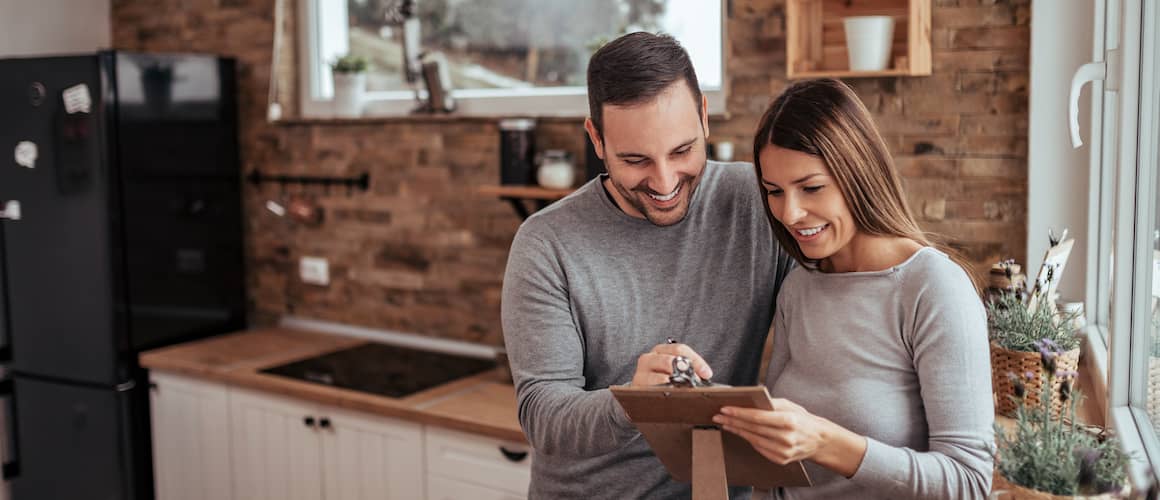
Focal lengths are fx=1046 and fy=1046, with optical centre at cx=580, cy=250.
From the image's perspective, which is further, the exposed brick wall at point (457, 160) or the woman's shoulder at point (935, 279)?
the exposed brick wall at point (457, 160)

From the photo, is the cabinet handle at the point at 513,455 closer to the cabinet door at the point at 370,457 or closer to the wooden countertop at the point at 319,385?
the wooden countertop at the point at 319,385

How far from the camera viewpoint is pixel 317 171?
377cm

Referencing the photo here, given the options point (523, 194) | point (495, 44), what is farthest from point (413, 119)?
Answer: point (523, 194)

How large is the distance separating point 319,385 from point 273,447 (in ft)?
1.12

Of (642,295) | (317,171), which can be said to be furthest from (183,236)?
(642,295)

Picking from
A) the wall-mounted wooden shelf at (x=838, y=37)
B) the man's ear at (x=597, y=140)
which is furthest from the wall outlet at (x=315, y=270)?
the man's ear at (x=597, y=140)

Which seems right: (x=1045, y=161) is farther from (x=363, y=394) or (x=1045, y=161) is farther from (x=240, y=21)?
(x=240, y=21)

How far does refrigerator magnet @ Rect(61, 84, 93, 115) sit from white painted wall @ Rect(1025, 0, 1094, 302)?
2.88 meters

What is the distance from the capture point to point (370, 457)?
302 centimetres

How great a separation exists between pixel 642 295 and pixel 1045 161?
1.17m

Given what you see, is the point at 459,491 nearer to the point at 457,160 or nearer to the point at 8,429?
the point at 457,160

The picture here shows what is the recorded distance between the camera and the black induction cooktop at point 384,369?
3100 millimetres

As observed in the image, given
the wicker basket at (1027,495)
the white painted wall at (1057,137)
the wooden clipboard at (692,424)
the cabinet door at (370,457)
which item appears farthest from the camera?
the cabinet door at (370,457)

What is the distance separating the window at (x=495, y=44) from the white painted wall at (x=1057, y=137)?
0.85 m
